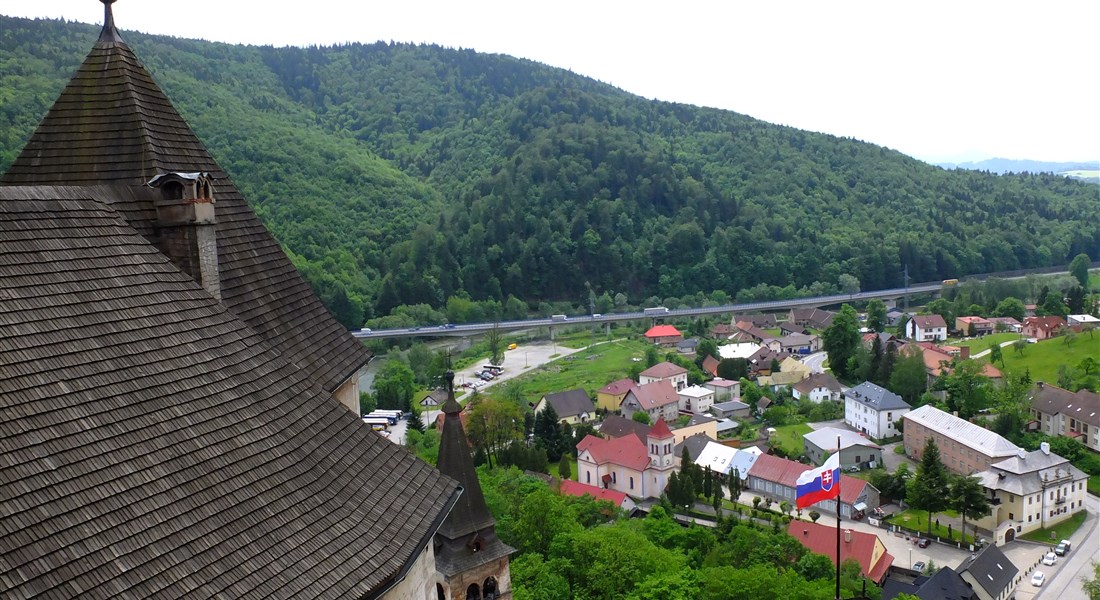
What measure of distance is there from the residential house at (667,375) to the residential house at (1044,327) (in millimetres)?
29908

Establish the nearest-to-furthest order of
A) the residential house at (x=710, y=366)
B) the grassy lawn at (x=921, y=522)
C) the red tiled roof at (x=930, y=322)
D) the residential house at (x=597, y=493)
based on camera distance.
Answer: the grassy lawn at (x=921, y=522)
the residential house at (x=597, y=493)
the residential house at (x=710, y=366)
the red tiled roof at (x=930, y=322)

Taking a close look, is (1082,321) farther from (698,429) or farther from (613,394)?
(613,394)

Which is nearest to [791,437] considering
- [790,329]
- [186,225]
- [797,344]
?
[797,344]

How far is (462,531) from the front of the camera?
37.0 ft

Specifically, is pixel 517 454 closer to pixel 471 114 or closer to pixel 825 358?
pixel 825 358

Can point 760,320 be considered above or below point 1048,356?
below

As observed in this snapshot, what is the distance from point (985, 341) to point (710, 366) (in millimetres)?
22860

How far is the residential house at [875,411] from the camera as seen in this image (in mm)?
53219

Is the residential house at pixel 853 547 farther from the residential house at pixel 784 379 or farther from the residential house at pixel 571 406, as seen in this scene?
the residential house at pixel 784 379

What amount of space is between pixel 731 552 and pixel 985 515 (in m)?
15.0

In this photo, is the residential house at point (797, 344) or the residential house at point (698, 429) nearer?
the residential house at point (698, 429)

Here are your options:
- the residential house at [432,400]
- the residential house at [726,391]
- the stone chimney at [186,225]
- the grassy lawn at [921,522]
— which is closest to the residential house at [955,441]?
the grassy lawn at [921,522]

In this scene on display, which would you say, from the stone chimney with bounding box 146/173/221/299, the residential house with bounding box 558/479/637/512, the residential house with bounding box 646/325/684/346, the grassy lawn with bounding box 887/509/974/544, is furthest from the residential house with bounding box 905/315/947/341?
the stone chimney with bounding box 146/173/221/299

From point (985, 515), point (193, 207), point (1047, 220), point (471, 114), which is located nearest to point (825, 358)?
point (985, 515)
